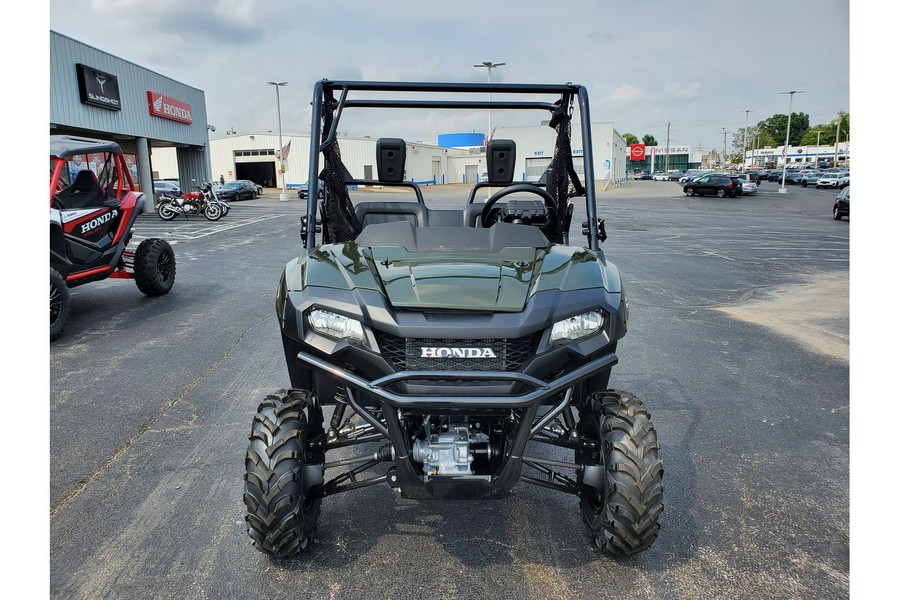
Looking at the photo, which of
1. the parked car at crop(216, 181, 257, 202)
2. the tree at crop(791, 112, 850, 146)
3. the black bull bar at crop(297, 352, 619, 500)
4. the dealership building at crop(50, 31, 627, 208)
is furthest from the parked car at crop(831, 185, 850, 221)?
the tree at crop(791, 112, 850, 146)

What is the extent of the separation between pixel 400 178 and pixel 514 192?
Result: 0.90 meters

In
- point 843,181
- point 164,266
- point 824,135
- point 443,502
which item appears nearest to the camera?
point 443,502

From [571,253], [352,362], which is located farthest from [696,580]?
[352,362]

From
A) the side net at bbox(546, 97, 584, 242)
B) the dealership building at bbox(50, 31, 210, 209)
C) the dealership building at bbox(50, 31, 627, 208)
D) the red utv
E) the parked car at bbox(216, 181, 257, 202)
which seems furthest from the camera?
Answer: the parked car at bbox(216, 181, 257, 202)

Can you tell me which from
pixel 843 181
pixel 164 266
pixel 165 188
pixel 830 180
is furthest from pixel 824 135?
pixel 164 266

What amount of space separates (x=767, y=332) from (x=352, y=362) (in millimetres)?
5454

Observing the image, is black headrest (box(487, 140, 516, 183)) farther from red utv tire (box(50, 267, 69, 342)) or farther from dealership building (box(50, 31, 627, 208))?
red utv tire (box(50, 267, 69, 342))

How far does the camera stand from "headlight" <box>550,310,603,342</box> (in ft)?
7.62

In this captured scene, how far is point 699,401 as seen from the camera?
4.45 metres

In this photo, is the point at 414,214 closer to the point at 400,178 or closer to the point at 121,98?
the point at 400,178

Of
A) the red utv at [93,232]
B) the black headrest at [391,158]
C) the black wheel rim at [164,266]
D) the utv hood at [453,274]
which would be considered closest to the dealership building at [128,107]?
the red utv at [93,232]

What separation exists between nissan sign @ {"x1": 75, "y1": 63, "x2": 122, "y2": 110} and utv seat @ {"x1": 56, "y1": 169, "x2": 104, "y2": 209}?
599 inches

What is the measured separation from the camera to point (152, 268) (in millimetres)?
7828

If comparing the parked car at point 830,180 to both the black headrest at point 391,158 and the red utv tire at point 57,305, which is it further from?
the red utv tire at point 57,305
